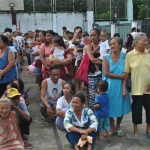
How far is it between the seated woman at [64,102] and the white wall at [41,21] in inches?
728

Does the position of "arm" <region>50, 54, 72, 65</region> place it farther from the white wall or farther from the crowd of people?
the white wall

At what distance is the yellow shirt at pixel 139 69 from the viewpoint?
435cm

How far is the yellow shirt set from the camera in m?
4.35

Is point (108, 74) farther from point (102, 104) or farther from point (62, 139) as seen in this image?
point (62, 139)

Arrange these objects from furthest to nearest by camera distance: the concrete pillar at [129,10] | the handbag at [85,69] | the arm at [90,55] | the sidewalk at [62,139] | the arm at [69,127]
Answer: the concrete pillar at [129,10]
the handbag at [85,69]
the arm at [90,55]
the sidewalk at [62,139]
the arm at [69,127]

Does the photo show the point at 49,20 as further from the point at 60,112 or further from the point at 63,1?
the point at 60,112

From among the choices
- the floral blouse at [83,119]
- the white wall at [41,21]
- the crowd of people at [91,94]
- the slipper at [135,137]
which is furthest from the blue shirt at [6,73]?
the white wall at [41,21]

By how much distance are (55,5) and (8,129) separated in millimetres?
20122

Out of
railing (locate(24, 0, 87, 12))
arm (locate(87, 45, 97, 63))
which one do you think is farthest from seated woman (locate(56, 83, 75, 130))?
railing (locate(24, 0, 87, 12))

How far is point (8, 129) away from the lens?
148 inches

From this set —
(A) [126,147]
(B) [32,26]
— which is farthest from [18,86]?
(B) [32,26]

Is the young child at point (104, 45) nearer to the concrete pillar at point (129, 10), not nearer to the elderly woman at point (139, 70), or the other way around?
the elderly woman at point (139, 70)

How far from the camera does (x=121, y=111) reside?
457cm

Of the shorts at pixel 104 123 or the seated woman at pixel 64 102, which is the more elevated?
the seated woman at pixel 64 102
